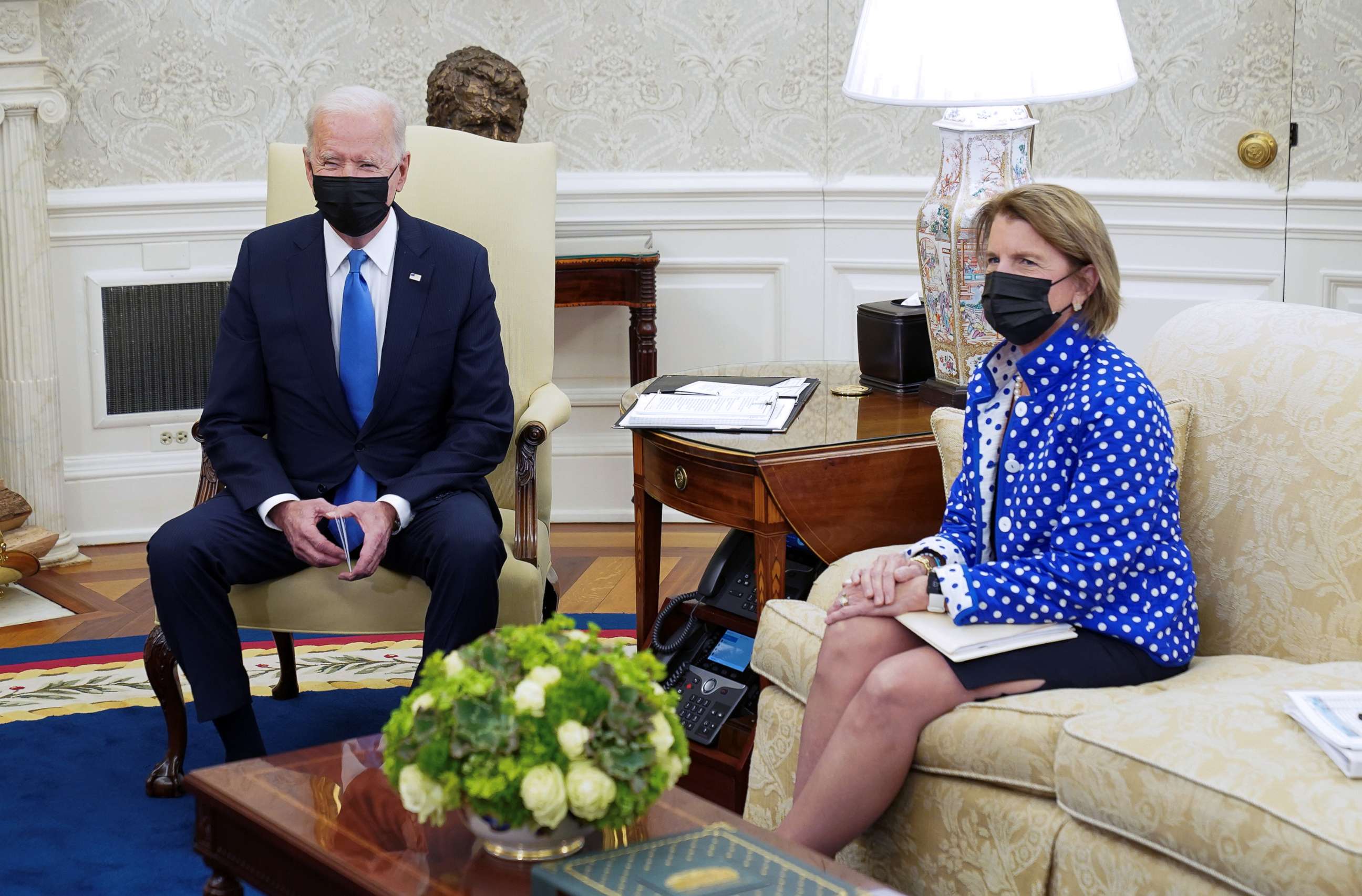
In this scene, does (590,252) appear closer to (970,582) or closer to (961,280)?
(961,280)

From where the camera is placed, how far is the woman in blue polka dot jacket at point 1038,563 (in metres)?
1.90

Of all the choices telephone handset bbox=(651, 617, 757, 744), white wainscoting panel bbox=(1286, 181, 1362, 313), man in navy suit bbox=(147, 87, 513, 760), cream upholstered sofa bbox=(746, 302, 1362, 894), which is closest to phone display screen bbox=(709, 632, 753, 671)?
telephone handset bbox=(651, 617, 757, 744)

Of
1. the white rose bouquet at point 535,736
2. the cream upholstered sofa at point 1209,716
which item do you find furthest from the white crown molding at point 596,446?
the white rose bouquet at point 535,736

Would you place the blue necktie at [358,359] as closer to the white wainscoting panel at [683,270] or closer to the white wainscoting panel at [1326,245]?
the white wainscoting panel at [683,270]

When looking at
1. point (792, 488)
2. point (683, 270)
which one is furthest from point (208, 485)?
point (683, 270)

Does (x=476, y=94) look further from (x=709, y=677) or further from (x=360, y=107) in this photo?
(x=709, y=677)

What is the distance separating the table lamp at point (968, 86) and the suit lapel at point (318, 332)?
103 centimetres

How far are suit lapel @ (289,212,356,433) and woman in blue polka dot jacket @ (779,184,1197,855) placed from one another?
3.32 ft

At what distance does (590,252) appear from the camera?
12.7 ft

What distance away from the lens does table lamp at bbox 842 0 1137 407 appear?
7.97 ft

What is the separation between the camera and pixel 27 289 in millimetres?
3855

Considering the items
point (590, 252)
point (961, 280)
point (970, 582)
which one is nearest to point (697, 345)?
point (590, 252)

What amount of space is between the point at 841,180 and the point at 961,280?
1644 mm

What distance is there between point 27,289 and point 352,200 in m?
1.77
